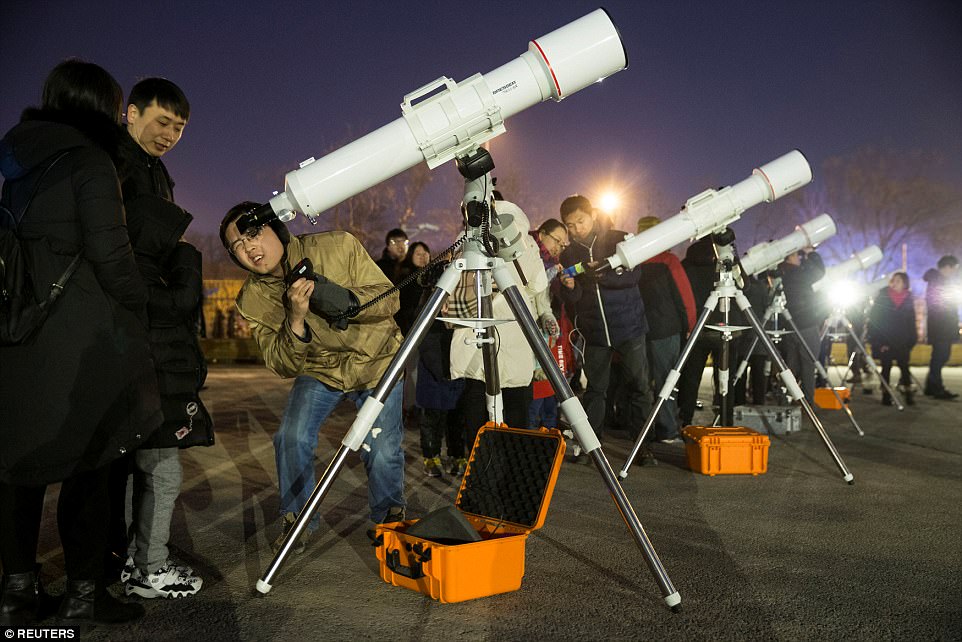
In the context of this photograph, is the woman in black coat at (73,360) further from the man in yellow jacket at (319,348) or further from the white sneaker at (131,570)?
the man in yellow jacket at (319,348)

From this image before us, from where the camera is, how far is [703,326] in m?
5.30

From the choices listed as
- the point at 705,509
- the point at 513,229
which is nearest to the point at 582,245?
the point at 705,509

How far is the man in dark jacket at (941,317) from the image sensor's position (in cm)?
1098

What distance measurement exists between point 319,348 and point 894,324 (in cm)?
996

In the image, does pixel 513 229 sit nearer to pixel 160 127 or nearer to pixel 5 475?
pixel 160 127

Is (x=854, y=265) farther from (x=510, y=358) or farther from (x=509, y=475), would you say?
(x=509, y=475)

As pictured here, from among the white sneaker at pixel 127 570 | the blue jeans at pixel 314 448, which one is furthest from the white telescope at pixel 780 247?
the white sneaker at pixel 127 570

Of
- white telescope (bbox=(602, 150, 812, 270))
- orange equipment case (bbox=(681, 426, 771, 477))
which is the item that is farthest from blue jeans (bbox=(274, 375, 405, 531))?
orange equipment case (bbox=(681, 426, 771, 477))

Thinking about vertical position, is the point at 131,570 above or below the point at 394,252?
below

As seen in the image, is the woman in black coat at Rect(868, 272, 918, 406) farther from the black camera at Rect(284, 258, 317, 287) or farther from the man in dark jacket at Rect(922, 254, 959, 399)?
the black camera at Rect(284, 258, 317, 287)

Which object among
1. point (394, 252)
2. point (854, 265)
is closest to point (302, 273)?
point (394, 252)

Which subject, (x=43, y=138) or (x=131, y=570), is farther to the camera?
(x=131, y=570)

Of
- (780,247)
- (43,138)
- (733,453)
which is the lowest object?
(733,453)

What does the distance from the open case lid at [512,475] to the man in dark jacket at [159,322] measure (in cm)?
129
